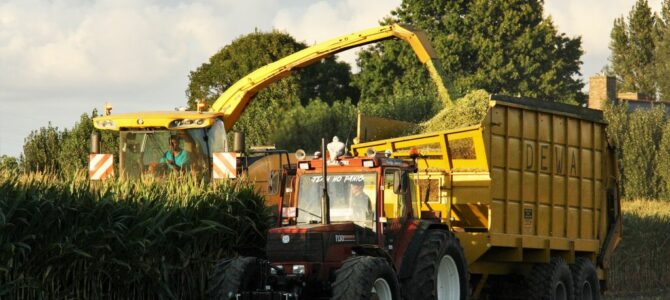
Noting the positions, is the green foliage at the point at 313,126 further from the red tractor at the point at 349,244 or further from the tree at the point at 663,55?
the tree at the point at 663,55

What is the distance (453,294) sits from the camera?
54.8 ft

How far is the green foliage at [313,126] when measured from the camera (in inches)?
1613

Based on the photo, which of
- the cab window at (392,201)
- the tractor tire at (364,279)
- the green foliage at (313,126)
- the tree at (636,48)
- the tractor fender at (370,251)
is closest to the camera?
the tractor tire at (364,279)

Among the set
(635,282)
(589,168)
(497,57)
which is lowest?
(635,282)

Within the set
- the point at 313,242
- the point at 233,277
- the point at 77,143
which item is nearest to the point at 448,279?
the point at 313,242

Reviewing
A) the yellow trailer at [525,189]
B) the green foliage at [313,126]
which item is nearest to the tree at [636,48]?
the green foliage at [313,126]

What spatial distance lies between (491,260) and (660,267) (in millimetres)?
16367

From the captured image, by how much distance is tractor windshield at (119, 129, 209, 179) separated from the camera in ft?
66.9

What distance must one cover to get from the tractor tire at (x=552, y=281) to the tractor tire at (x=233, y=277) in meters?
6.17

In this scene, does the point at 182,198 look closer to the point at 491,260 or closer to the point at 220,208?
the point at 220,208

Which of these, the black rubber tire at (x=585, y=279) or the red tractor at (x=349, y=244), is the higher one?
the red tractor at (x=349, y=244)

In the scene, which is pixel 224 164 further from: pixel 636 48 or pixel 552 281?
pixel 636 48

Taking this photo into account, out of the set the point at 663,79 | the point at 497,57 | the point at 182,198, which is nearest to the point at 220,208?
the point at 182,198

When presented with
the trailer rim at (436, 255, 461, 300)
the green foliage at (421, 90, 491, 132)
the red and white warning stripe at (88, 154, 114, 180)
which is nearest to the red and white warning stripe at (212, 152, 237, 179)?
the red and white warning stripe at (88, 154, 114, 180)
